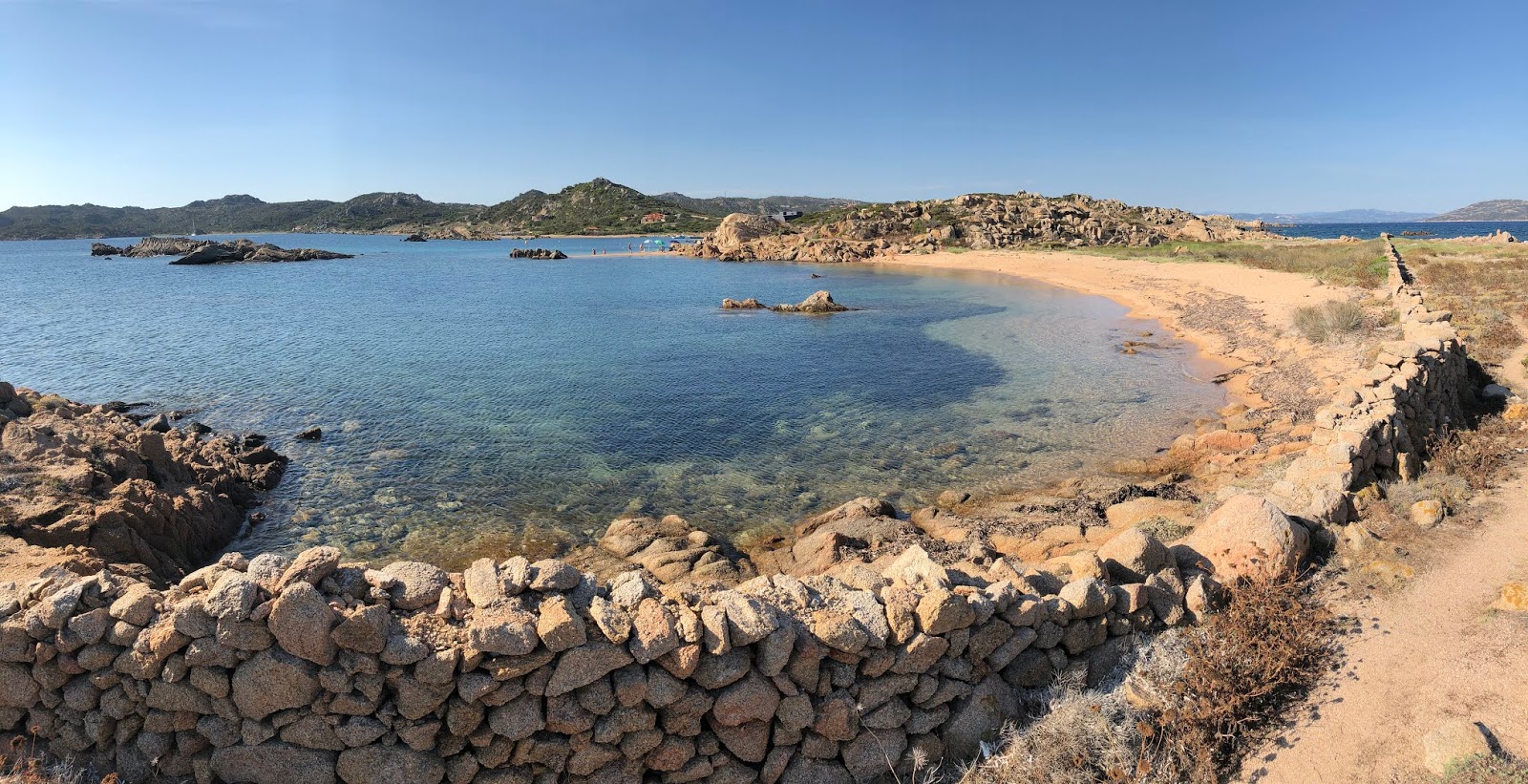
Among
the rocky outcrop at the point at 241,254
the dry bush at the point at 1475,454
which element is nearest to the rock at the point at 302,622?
the dry bush at the point at 1475,454

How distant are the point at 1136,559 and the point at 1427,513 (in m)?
4.41

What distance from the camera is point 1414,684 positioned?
6.12m

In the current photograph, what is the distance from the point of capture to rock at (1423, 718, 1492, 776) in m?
5.12

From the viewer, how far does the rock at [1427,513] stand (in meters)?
8.70

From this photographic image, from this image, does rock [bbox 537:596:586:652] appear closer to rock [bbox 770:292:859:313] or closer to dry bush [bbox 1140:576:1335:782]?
dry bush [bbox 1140:576:1335:782]

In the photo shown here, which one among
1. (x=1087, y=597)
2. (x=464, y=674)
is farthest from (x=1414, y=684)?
(x=464, y=674)

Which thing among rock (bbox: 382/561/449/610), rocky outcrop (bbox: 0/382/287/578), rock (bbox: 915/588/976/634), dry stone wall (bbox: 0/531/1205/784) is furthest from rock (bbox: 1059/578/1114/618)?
rocky outcrop (bbox: 0/382/287/578)

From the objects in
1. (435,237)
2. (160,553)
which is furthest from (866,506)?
(435,237)

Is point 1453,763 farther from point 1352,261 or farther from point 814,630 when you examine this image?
point 1352,261

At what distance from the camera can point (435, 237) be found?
188500mm

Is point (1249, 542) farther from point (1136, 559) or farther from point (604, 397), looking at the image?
point (604, 397)

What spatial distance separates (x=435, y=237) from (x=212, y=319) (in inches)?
6440

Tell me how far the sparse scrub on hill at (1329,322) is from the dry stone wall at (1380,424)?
879cm

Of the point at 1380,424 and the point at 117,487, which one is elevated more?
the point at 1380,424
